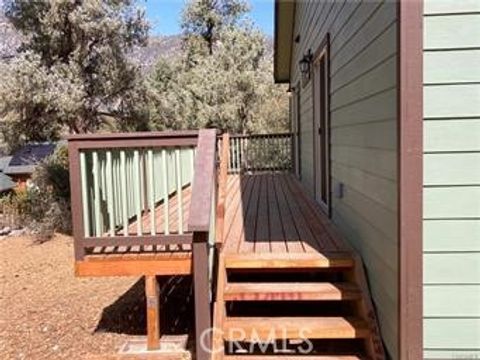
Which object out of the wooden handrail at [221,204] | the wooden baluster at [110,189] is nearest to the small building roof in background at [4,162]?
the wooden handrail at [221,204]

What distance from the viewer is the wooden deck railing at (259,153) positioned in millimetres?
13016

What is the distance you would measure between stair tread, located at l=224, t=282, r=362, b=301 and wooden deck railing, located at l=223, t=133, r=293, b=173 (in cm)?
947

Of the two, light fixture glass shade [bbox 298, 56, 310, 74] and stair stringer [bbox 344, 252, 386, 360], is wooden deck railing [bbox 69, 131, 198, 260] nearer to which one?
stair stringer [bbox 344, 252, 386, 360]

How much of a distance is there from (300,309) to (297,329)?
2.27 feet

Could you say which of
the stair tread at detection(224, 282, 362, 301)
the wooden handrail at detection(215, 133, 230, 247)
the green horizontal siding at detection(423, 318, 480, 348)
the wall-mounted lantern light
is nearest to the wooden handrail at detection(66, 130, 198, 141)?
the wooden handrail at detection(215, 133, 230, 247)

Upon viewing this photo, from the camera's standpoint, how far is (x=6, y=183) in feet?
83.6

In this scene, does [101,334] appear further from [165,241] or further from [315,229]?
[315,229]

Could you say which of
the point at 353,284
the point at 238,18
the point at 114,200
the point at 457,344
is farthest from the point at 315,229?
the point at 238,18

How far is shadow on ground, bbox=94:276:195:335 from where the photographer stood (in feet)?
15.7

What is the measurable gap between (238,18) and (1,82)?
12142mm

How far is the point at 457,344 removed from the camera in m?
2.60

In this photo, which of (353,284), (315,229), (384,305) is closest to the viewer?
(384,305)

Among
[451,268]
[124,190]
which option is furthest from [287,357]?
[124,190]

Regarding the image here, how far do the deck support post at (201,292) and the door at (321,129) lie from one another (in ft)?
7.41
